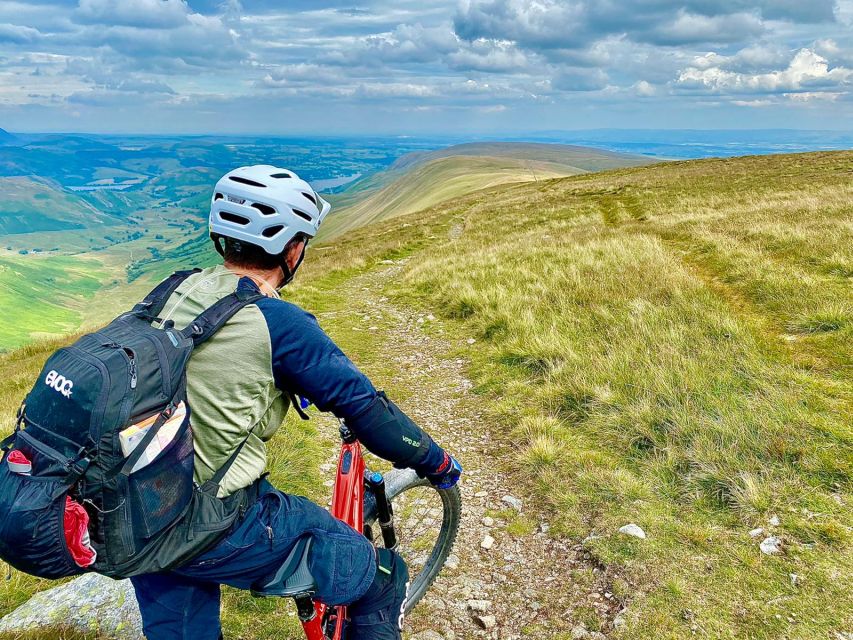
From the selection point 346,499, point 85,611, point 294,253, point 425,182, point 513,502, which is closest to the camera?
point 294,253

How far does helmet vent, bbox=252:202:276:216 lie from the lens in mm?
2947

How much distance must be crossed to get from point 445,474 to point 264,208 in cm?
203

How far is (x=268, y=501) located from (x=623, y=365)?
6.29 m

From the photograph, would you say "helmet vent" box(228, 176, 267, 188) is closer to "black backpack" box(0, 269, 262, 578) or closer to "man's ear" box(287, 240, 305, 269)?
"man's ear" box(287, 240, 305, 269)

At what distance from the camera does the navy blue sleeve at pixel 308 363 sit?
8.12ft

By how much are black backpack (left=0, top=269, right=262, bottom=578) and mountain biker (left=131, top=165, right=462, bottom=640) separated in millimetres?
186

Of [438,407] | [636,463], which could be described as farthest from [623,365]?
[438,407]

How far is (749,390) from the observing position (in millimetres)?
6656

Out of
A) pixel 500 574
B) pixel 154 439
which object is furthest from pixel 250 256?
pixel 500 574

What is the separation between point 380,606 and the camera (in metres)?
3.35

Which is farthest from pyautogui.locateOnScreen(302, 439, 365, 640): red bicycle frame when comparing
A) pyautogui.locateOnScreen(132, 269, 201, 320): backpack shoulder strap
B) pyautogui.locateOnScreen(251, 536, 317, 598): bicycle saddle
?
pyautogui.locateOnScreen(132, 269, 201, 320): backpack shoulder strap

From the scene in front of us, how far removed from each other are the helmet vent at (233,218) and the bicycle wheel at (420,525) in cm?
233

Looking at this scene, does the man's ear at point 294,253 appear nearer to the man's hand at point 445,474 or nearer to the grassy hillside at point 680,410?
the man's hand at point 445,474

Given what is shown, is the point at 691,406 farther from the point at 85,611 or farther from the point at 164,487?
the point at 85,611
